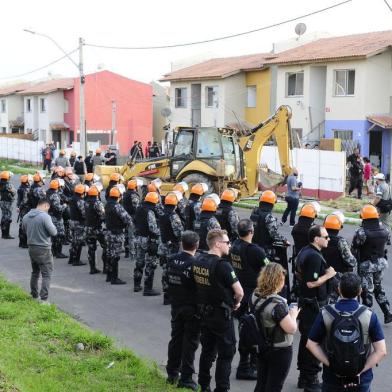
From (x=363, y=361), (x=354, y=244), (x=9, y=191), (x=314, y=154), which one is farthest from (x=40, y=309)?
(x=314, y=154)

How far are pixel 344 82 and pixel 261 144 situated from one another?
1396 cm

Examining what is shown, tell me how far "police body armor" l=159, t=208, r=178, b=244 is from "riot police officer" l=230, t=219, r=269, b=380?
3286mm

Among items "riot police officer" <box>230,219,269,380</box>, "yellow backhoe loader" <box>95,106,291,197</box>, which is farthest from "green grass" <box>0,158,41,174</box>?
"riot police officer" <box>230,219,269,380</box>

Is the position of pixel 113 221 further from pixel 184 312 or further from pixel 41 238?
pixel 184 312

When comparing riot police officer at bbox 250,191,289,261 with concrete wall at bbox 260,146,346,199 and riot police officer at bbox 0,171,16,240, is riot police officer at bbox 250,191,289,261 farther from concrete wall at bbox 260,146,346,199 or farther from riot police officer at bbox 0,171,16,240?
concrete wall at bbox 260,146,346,199

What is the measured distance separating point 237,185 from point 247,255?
13246mm

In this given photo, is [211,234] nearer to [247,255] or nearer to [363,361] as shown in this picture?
[247,255]

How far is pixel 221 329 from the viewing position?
6.97m

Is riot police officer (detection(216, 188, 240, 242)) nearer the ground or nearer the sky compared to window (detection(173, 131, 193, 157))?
nearer the ground

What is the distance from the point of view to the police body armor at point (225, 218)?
11820 mm

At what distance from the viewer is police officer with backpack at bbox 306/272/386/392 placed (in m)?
5.30

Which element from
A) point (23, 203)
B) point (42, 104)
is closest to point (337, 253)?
point (23, 203)

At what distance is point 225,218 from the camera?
11.8m

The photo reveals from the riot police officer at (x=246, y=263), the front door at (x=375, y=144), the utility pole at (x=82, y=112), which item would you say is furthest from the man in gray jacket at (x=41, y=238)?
the front door at (x=375, y=144)
